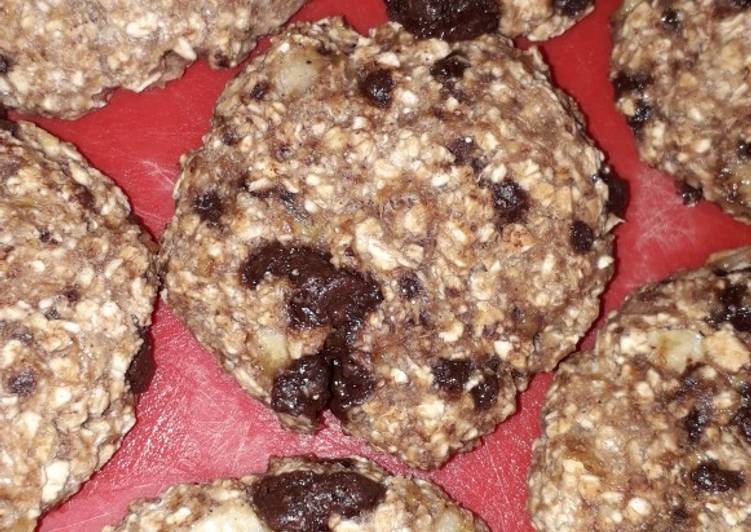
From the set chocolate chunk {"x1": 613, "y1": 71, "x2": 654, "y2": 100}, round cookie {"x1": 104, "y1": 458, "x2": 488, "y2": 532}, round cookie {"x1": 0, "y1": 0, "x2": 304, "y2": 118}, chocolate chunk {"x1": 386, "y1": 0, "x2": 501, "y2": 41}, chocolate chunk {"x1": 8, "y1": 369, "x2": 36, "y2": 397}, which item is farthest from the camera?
chocolate chunk {"x1": 613, "y1": 71, "x2": 654, "y2": 100}

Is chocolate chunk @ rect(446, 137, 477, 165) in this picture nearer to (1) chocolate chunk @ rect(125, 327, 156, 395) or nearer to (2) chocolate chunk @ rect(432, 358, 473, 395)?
(2) chocolate chunk @ rect(432, 358, 473, 395)

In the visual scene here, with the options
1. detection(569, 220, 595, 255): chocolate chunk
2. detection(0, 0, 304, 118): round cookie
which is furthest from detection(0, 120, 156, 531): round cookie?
detection(569, 220, 595, 255): chocolate chunk

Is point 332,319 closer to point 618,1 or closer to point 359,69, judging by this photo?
point 359,69

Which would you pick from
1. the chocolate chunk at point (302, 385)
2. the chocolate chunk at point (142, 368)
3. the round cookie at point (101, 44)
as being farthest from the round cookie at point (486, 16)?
the chocolate chunk at point (142, 368)

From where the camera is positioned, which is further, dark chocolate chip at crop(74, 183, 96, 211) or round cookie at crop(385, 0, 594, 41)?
round cookie at crop(385, 0, 594, 41)

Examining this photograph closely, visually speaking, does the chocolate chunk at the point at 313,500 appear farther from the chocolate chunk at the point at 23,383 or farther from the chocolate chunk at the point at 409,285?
the chocolate chunk at the point at 23,383

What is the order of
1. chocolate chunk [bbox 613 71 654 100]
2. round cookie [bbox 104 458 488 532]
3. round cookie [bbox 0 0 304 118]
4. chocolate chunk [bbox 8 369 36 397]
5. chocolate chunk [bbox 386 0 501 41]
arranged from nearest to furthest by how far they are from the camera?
chocolate chunk [bbox 8 369 36 397], round cookie [bbox 104 458 488 532], round cookie [bbox 0 0 304 118], chocolate chunk [bbox 386 0 501 41], chocolate chunk [bbox 613 71 654 100]

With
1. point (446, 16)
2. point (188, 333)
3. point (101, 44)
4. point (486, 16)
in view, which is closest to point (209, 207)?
point (188, 333)
